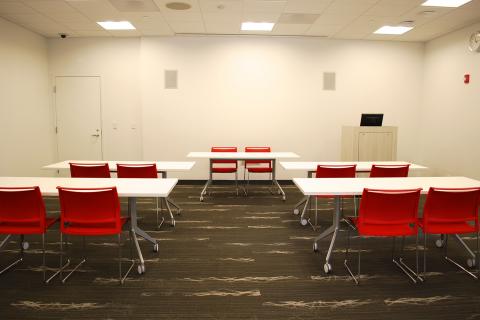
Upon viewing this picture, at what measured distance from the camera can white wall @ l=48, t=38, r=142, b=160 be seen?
7.62 meters

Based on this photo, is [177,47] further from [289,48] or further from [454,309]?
[454,309]

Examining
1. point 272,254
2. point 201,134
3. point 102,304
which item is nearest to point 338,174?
point 272,254

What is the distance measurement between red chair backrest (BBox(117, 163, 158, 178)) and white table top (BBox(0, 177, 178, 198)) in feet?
1.84

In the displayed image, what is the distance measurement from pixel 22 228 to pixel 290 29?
18.5 feet

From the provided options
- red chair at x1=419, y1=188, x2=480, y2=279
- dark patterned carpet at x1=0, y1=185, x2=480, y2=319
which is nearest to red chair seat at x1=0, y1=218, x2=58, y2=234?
dark patterned carpet at x1=0, y1=185, x2=480, y2=319

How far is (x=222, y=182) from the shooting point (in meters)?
7.70

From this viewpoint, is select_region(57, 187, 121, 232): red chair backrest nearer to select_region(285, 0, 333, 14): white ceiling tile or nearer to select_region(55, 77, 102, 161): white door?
select_region(285, 0, 333, 14): white ceiling tile

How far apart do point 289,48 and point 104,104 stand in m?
4.09

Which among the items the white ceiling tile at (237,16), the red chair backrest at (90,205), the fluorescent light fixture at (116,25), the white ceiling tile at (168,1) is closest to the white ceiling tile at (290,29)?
the white ceiling tile at (237,16)

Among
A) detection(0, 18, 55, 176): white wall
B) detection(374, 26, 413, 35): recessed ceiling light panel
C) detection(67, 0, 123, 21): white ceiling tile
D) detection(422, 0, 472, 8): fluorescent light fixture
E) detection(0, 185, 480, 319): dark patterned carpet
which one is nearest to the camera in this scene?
detection(0, 185, 480, 319): dark patterned carpet

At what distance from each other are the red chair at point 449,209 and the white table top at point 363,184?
346 mm

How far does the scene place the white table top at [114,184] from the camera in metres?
3.11

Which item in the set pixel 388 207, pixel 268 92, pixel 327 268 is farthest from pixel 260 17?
pixel 327 268

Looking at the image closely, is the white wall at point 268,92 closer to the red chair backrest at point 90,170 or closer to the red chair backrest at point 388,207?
the red chair backrest at point 90,170
